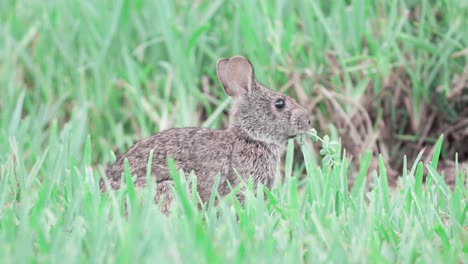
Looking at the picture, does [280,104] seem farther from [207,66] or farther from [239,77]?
[207,66]

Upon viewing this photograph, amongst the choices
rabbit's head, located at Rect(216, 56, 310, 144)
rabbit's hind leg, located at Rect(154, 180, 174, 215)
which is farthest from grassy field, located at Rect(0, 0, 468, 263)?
rabbit's hind leg, located at Rect(154, 180, 174, 215)

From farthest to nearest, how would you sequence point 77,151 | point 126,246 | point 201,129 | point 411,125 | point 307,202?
point 411,125 < point 77,151 < point 201,129 < point 307,202 < point 126,246

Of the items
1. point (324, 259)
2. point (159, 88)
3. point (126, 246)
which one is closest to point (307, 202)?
point (324, 259)

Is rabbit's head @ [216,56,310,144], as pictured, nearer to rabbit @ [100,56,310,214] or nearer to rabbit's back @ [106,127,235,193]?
rabbit @ [100,56,310,214]

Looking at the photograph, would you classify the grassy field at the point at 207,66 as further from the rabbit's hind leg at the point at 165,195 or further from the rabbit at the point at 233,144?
the rabbit's hind leg at the point at 165,195

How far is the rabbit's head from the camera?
4.95 metres

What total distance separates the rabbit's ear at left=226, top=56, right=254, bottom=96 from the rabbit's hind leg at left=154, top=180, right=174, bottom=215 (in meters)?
0.88

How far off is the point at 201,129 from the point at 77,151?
4.33 feet

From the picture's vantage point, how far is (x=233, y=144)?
15.9 feet

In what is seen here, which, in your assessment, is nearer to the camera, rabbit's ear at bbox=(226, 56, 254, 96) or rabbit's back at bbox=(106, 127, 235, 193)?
rabbit's back at bbox=(106, 127, 235, 193)

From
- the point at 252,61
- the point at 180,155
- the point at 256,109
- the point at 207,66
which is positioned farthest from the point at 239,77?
the point at 207,66

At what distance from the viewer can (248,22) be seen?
6.17m

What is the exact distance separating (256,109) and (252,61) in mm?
1301

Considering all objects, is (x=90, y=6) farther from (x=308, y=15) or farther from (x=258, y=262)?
(x=258, y=262)
